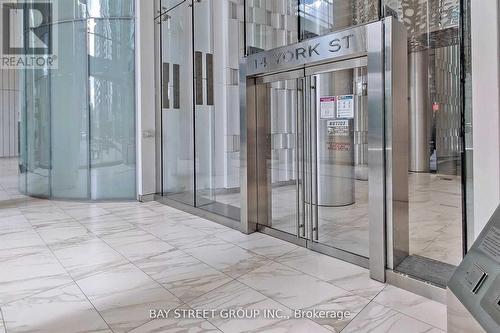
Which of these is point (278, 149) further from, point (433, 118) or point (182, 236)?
point (433, 118)

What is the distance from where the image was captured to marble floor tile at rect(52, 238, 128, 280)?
3.42 meters

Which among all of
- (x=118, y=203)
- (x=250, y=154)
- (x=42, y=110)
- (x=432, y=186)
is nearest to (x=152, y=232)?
(x=250, y=154)

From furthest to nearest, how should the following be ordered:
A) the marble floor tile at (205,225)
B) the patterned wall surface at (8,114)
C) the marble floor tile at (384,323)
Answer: the patterned wall surface at (8,114) → the marble floor tile at (205,225) → the marble floor tile at (384,323)

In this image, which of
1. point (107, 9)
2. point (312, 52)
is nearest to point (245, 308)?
point (312, 52)

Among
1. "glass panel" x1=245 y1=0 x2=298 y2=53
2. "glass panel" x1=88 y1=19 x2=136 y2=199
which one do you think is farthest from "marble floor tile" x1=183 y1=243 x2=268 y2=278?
"glass panel" x1=88 y1=19 x2=136 y2=199

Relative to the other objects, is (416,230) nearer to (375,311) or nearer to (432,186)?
(432,186)

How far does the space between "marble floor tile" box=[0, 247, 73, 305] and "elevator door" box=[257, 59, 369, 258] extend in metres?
2.42

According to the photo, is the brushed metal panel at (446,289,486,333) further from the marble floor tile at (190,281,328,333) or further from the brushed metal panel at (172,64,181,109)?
the brushed metal panel at (172,64,181,109)

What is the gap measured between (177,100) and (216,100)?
80cm

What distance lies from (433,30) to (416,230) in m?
2.34

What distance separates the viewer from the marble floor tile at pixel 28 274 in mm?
2924

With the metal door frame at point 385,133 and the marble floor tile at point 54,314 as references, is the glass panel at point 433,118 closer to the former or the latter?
the metal door frame at point 385,133

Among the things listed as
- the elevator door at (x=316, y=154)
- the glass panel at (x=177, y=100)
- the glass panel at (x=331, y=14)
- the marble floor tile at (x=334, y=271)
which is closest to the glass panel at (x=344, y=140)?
the elevator door at (x=316, y=154)

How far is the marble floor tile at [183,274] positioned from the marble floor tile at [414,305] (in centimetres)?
130
